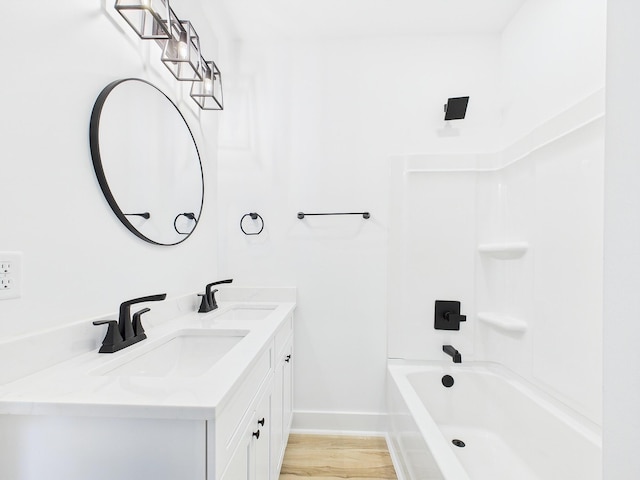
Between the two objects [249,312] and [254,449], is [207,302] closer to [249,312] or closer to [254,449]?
[249,312]

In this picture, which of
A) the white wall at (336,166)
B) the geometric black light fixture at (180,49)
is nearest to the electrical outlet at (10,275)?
the geometric black light fixture at (180,49)

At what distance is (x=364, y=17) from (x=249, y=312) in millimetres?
1990

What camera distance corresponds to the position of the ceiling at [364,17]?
1856 mm

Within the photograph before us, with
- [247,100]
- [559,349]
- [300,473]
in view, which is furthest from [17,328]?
[559,349]

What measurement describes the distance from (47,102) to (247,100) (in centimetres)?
143

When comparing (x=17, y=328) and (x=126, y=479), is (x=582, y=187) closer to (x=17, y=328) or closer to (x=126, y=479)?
(x=126, y=479)

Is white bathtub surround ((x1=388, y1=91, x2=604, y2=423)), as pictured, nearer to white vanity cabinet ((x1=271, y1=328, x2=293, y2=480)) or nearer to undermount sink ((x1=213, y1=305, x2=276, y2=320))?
white vanity cabinet ((x1=271, y1=328, x2=293, y2=480))

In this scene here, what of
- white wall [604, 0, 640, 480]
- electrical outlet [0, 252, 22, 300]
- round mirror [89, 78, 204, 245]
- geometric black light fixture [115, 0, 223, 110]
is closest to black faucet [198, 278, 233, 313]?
round mirror [89, 78, 204, 245]

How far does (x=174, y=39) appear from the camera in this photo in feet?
4.62

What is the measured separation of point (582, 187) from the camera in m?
1.38

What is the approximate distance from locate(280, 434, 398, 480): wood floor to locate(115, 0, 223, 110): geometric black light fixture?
2118mm

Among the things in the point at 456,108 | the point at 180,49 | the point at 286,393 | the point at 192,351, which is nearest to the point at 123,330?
the point at 192,351

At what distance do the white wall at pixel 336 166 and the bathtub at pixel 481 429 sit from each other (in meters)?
0.33

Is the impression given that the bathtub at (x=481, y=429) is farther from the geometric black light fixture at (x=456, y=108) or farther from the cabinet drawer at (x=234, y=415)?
the geometric black light fixture at (x=456, y=108)
